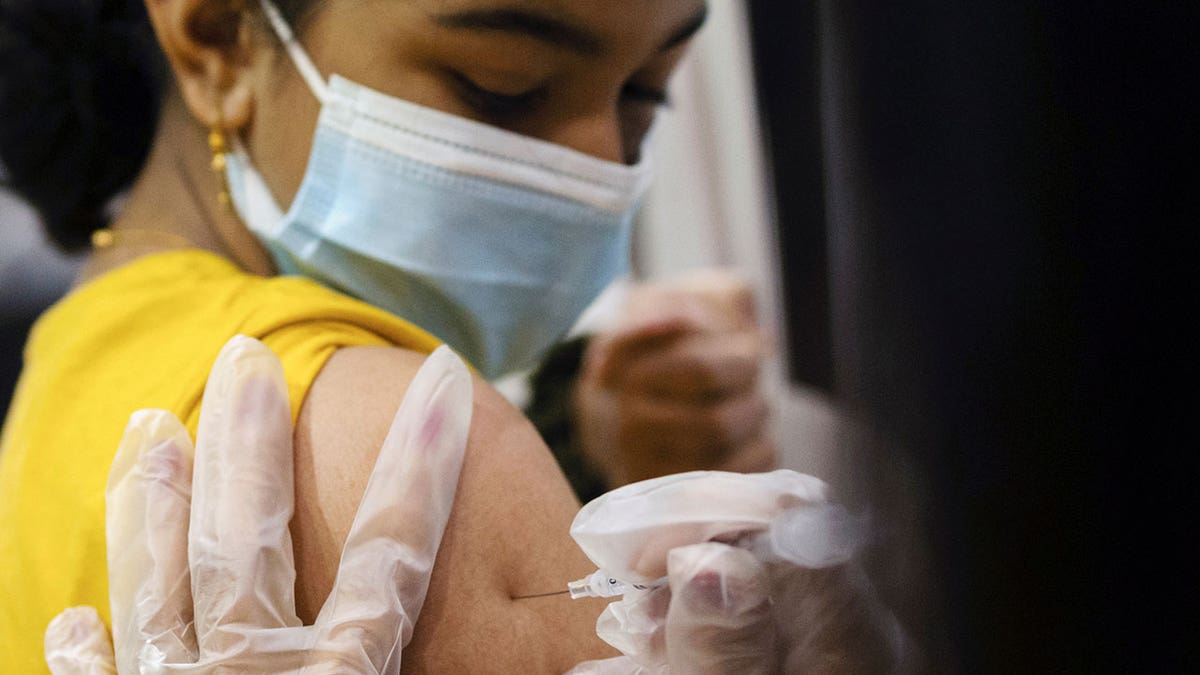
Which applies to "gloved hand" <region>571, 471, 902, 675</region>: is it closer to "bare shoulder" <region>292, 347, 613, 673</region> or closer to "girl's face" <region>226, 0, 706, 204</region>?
"bare shoulder" <region>292, 347, 613, 673</region>

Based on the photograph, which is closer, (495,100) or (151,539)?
(151,539)

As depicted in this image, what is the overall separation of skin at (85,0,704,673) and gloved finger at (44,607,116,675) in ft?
0.53

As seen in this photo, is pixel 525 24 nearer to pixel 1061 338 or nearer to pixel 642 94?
pixel 642 94

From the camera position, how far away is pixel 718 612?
0.55 metres

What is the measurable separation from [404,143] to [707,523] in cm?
39

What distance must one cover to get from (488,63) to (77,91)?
0.49 meters

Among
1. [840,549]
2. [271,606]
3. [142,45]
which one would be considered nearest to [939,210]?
[840,549]

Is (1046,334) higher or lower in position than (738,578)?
higher

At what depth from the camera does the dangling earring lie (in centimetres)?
83

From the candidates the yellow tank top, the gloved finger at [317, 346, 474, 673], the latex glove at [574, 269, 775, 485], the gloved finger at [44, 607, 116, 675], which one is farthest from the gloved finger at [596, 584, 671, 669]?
the latex glove at [574, 269, 775, 485]

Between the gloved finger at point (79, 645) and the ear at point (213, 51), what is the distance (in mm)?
397

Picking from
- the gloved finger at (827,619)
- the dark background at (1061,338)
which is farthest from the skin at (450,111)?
the dark background at (1061,338)

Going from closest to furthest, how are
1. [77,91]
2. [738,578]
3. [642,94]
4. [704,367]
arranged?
[738,578], [642,94], [77,91], [704,367]

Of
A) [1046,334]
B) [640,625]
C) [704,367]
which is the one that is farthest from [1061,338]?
[704,367]
